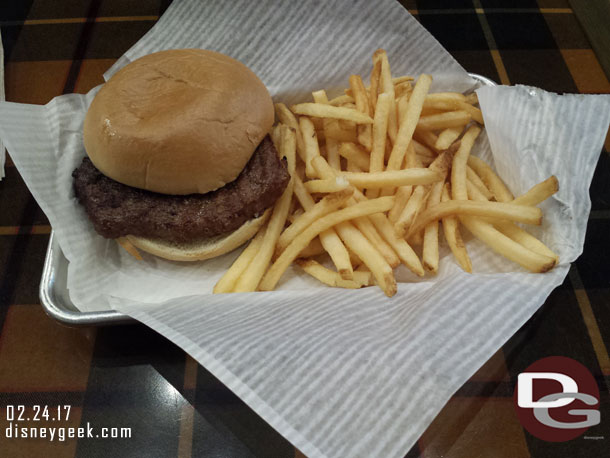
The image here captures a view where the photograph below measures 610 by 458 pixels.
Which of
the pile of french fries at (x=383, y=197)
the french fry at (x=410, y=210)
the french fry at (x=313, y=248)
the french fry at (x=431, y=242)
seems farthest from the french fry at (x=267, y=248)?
the french fry at (x=431, y=242)

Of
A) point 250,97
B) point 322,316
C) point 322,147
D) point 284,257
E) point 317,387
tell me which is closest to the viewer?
point 317,387

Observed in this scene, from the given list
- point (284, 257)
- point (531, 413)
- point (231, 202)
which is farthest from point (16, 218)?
point (531, 413)

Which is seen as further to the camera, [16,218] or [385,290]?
[16,218]

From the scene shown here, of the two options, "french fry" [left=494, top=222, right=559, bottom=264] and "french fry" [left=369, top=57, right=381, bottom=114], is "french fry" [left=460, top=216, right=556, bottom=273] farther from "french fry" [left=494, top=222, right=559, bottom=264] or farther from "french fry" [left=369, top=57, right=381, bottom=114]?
"french fry" [left=369, top=57, right=381, bottom=114]

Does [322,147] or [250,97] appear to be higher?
[250,97]

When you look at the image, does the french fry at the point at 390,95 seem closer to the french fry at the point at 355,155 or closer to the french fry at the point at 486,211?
the french fry at the point at 355,155

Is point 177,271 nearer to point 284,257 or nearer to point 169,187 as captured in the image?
point 169,187
